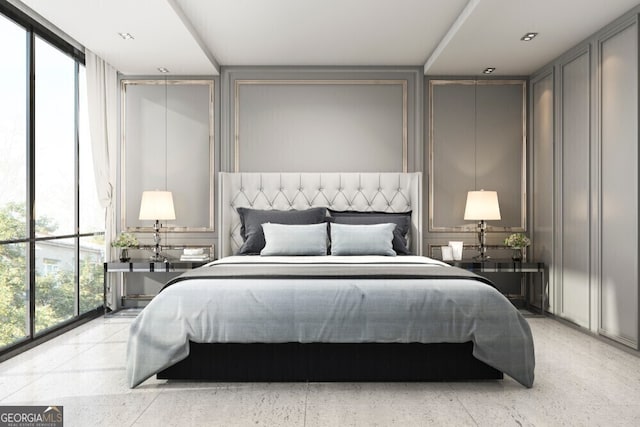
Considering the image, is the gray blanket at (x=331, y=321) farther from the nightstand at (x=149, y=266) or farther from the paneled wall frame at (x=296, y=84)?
the paneled wall frame at (x=296, y=84)

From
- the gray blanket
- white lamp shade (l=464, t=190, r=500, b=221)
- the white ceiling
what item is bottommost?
the gray blanket

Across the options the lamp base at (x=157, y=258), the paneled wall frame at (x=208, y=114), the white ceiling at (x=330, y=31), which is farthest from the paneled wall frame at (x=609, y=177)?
the lamp base at (x=157, y=258)

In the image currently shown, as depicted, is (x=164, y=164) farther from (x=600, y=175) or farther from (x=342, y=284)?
(x=600, y=175)

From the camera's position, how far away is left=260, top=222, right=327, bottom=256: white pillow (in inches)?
178

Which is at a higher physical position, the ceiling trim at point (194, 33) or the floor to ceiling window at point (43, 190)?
the ceiling trim at point (194, 33)

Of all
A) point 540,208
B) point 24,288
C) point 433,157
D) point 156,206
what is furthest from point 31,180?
point 540,208

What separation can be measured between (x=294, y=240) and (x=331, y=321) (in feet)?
5.47

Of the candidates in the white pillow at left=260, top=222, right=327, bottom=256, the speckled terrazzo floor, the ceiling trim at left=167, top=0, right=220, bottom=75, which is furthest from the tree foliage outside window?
the ceiling trim at left=167, top=0, right=220, bottom=75

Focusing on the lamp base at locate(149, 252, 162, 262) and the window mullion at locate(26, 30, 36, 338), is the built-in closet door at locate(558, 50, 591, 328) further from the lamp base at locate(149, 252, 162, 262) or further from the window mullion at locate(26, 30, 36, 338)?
the window mullion at locate(26, 30, 36, 338)

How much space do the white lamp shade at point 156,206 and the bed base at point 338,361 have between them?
2.34 metres

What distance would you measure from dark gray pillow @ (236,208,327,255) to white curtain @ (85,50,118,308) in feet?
4.49

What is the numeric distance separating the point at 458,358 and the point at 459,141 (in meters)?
3.02

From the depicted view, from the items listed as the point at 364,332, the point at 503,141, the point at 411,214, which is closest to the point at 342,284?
the point at 364,332

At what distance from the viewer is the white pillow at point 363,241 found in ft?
14.9
